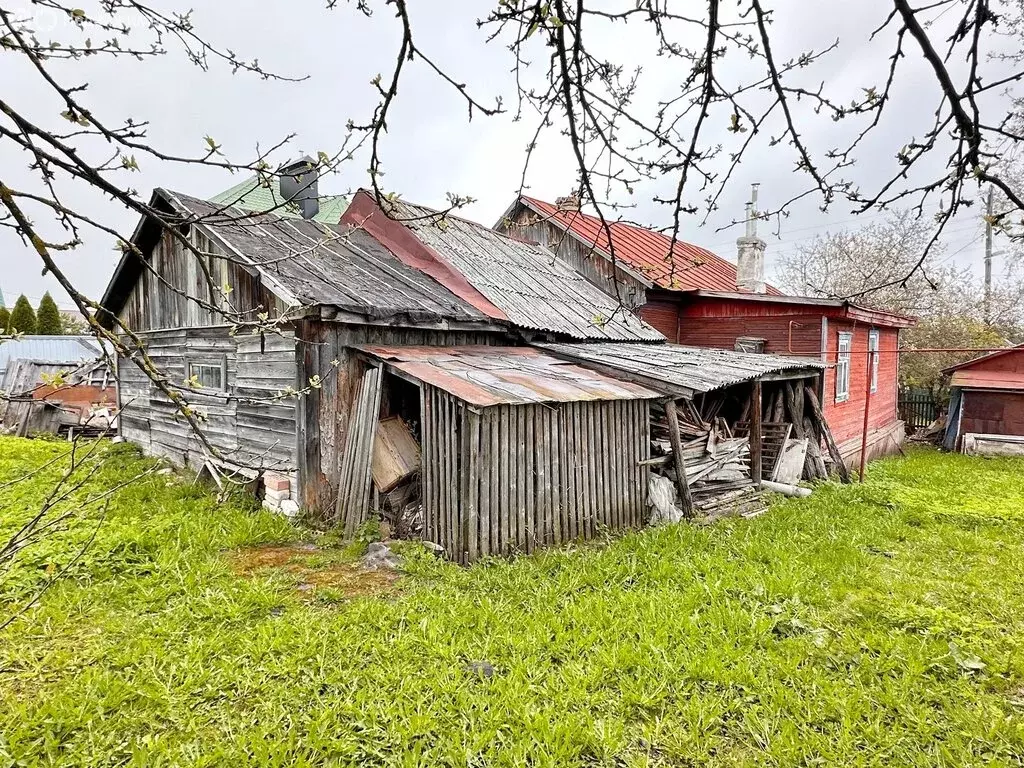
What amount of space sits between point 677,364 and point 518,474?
Answer: 383 cm

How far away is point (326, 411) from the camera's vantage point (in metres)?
7.36

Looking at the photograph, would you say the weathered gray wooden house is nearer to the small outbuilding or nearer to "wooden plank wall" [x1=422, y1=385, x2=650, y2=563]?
"wooden plank wall" [x1=422, y1=385, x2=650, y2=563]

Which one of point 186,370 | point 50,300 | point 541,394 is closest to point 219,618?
point 541,394

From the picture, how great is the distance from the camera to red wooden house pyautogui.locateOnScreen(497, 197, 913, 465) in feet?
38.4

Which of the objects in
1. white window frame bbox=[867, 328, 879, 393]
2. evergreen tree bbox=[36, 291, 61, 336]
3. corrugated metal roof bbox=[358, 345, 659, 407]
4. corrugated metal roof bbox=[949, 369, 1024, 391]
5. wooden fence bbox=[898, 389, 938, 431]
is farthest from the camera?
evergreen tree bbox=[36, 291, 61, 336]

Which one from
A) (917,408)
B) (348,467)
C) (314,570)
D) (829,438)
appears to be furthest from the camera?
(917,408)

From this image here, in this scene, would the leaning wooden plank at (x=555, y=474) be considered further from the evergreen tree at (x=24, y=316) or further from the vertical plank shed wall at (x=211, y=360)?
the evergreen tree at (x=24, y=316)

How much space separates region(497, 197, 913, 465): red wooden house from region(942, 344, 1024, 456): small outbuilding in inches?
64.1

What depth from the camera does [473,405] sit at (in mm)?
5746

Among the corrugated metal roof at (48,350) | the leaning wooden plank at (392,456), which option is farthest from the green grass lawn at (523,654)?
the corrugated metal roof at (48,350)

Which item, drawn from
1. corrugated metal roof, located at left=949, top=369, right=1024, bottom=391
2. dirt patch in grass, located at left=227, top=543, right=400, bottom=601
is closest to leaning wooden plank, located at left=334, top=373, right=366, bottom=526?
dirt patch in grass, located at left=227, top=543, right=400, bottom=601

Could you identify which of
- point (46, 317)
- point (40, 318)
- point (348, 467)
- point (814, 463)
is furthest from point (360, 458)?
point (40, 318)

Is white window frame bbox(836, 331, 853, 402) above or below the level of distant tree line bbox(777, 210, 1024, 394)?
below

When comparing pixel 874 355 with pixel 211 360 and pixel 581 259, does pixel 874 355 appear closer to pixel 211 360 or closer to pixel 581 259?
pixel 581 259
